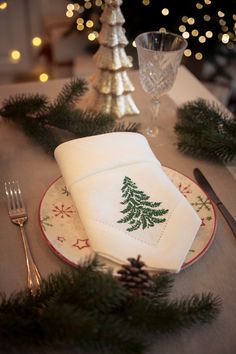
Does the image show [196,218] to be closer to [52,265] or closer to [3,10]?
[52,265]

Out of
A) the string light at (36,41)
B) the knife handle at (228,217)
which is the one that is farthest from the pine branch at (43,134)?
the string light at (36,41)

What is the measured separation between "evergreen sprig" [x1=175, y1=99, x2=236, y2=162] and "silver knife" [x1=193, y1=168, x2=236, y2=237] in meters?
0.07

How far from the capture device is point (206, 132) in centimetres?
84

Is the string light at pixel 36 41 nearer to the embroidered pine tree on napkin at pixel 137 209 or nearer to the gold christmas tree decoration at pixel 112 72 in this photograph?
the gold christmas tree decoration at pixel 112 72

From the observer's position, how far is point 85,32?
210 cm

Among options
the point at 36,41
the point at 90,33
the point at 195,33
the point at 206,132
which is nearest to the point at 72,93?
the point at 206,132

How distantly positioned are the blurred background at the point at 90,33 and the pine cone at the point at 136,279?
1.06m

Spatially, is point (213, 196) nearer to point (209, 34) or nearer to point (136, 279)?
point (136, 279)

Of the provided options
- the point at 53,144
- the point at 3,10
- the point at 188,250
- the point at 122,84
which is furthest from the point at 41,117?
the point at 3,10

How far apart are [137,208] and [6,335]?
0.27 m

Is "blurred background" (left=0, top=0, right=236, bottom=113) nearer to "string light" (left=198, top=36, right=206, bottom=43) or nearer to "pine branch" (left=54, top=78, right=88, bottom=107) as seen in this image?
"string light" (left=198, top=36, right=206, bottom=43)

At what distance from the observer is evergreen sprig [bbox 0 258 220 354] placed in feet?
1.41

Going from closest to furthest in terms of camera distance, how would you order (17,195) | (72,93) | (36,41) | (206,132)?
1. (17,195)
2. (206,132)
3. (72,93)
4. (36,41)

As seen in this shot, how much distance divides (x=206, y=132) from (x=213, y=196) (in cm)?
18
